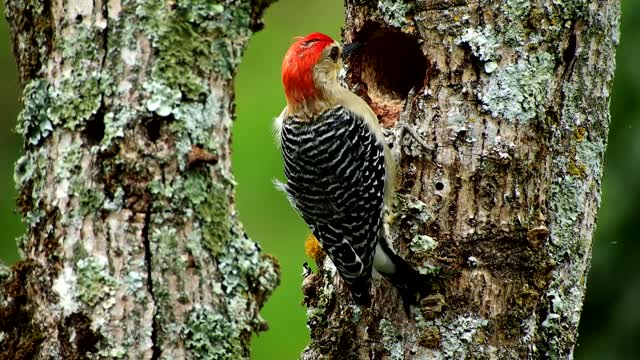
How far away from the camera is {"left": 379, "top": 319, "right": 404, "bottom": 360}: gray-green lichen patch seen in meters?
4.55

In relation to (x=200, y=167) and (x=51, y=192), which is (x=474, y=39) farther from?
(x=51, y=192)

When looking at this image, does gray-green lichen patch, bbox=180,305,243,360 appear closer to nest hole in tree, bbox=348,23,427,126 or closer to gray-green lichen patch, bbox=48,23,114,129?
gray-green lichen patch, bbox=48,23,114,129

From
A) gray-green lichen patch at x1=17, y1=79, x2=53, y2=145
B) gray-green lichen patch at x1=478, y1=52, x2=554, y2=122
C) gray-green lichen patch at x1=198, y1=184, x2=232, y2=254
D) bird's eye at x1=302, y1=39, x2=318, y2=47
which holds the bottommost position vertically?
gray-green lichen patch at x1=198, y1=184, x2=232, y2=254

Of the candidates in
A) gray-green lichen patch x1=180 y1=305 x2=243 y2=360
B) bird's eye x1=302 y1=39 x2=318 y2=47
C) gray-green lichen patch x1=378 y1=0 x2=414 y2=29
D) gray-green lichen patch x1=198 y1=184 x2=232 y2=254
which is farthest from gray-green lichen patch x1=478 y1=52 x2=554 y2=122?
gray-green lichen patch x1=180 y1=305 x2=243 y2=360

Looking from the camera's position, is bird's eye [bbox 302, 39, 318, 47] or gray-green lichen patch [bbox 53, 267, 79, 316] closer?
gray-green lichen patch [bbox 53, 267, 79, 316]

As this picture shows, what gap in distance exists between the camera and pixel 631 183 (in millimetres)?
5074

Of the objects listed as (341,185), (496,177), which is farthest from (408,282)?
(341,185)

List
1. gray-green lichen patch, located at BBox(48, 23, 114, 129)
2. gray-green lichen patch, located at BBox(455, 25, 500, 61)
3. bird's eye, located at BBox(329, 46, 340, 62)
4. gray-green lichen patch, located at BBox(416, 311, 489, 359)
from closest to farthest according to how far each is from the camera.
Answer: gray-green lichen patch, located at BBox(48, 23, 114, 129), gray-green lichen patch, located at BBox(416, 311, 489, 359), gray-green lichen patch, located at BBox(455, 25, 500, 61), bird's eye, located at BBox(329, 46, 340, 62)

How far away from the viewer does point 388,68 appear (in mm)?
5414

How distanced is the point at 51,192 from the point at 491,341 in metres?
1.98

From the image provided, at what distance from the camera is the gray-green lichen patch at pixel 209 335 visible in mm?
3758

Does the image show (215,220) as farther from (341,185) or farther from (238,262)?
(341,185)

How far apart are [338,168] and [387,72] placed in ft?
2.17

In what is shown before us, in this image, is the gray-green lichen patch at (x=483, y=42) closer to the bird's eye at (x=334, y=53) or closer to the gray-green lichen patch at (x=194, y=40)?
the bird's eye at (x=334, y=53)
